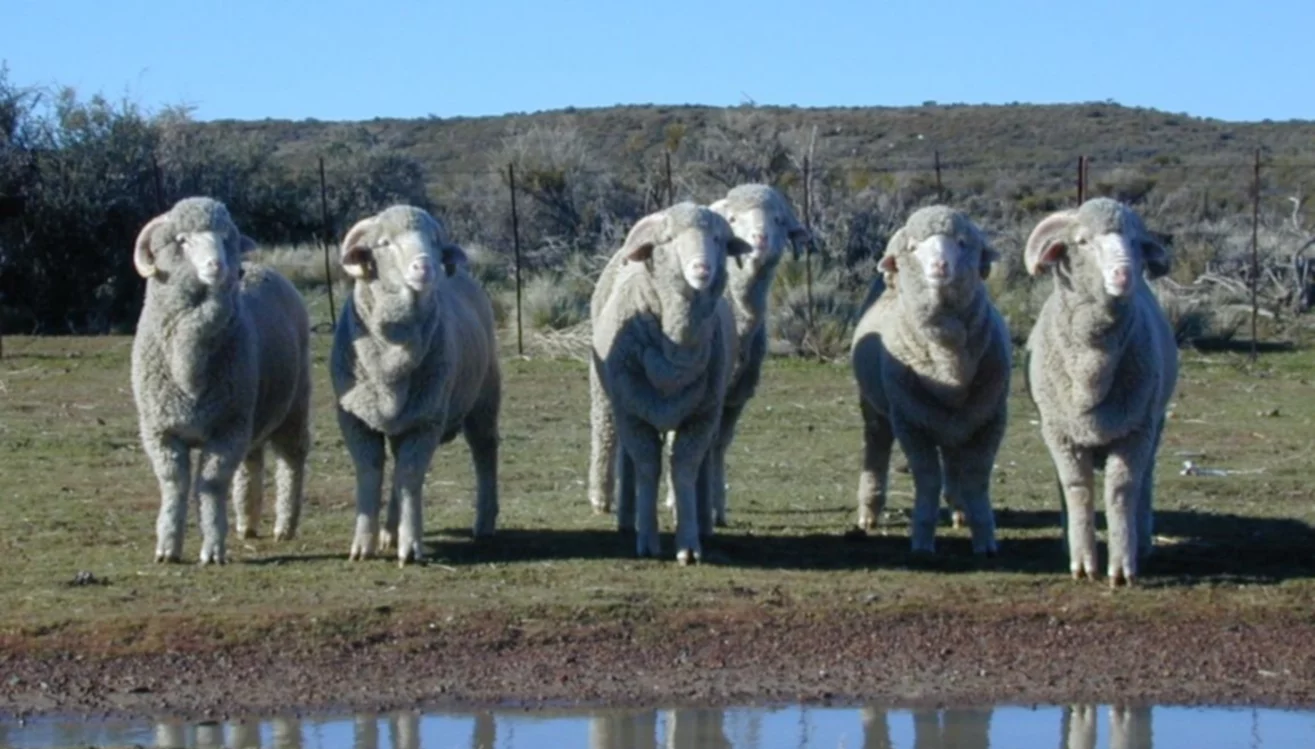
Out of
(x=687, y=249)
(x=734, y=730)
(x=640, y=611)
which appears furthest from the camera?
(x=687, y=249)

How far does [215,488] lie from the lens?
11180 millimetres

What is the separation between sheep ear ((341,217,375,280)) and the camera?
36.7ft

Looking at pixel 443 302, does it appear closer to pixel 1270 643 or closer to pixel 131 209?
pixel 1270 643

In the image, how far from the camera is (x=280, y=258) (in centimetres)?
3025

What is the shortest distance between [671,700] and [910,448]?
10.6ft

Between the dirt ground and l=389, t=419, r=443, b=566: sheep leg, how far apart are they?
14 cm

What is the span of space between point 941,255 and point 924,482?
4.54 ft

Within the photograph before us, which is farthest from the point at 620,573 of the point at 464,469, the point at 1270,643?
the point at 464,469

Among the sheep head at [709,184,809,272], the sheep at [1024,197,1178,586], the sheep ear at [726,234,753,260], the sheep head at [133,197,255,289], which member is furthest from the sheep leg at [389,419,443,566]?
the sheep at [1024,197,1178,586]

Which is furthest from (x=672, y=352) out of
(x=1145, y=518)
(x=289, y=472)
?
(x=1145, y=518)

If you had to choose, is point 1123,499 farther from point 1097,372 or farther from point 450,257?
point 450,257

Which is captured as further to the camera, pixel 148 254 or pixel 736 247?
pixel 736 247

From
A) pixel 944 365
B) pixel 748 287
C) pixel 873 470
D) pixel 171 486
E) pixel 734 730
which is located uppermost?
pixel 748 287

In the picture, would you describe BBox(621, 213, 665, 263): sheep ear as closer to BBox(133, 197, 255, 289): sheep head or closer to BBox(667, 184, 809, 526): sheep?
BBox(667, 184, 809, 526): sheep
